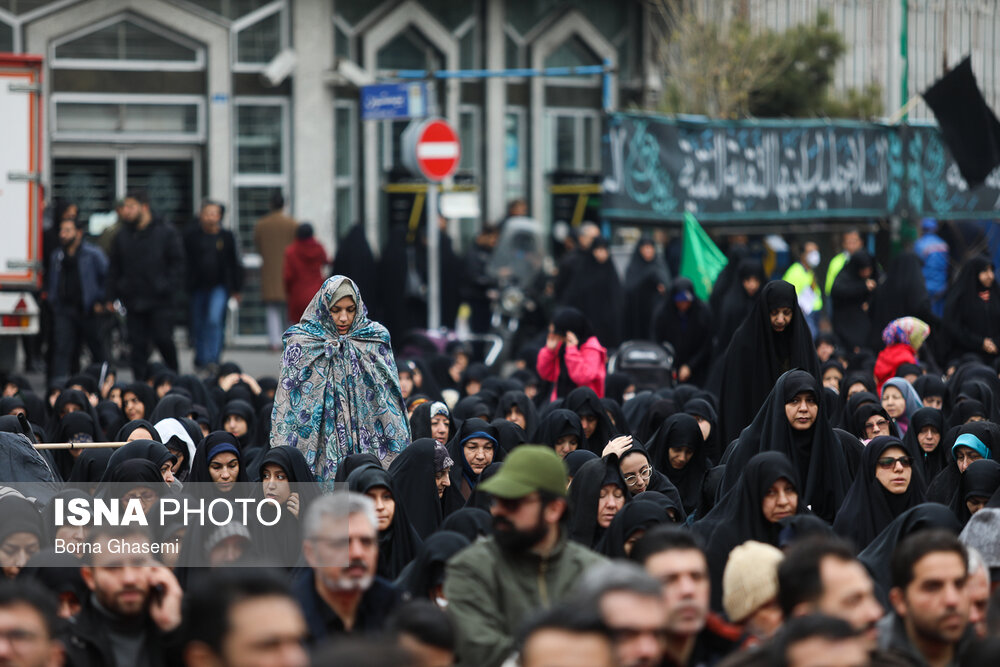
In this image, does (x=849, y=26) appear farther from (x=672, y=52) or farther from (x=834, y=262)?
(x=834, y=262)

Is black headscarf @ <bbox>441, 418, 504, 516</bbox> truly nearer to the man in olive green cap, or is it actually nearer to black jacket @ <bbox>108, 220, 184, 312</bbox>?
the man in olive green cap

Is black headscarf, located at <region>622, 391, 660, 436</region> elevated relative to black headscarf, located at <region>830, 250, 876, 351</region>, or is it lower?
lower

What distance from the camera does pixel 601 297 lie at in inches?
649

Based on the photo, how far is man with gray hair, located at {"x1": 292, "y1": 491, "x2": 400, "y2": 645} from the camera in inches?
194

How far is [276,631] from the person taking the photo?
3986 millimetres

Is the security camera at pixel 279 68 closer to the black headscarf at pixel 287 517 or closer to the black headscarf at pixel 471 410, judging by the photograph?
the black headscarf at pixel 471 410

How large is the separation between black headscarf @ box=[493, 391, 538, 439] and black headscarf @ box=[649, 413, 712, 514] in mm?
1249

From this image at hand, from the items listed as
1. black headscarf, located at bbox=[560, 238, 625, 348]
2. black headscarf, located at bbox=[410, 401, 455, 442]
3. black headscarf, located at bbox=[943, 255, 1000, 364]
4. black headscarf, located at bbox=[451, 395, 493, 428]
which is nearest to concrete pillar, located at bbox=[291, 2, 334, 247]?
black headscarf, located at bbox=[560, 238, 625, 348]

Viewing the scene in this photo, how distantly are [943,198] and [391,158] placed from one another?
6465 mm

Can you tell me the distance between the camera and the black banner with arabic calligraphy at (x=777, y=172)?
1695 centimetres

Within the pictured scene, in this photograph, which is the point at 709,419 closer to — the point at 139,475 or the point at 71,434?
the point at 71,434

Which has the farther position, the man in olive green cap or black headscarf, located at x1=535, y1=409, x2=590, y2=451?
black headscarf, located at x1=535, y1=409, x2=590, y2=451

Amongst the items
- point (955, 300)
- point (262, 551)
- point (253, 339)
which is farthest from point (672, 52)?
point (262, 551)

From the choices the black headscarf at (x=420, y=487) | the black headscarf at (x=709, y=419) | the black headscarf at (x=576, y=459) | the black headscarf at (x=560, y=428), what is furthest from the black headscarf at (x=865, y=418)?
the black headscarf at (x=420, y=487)
